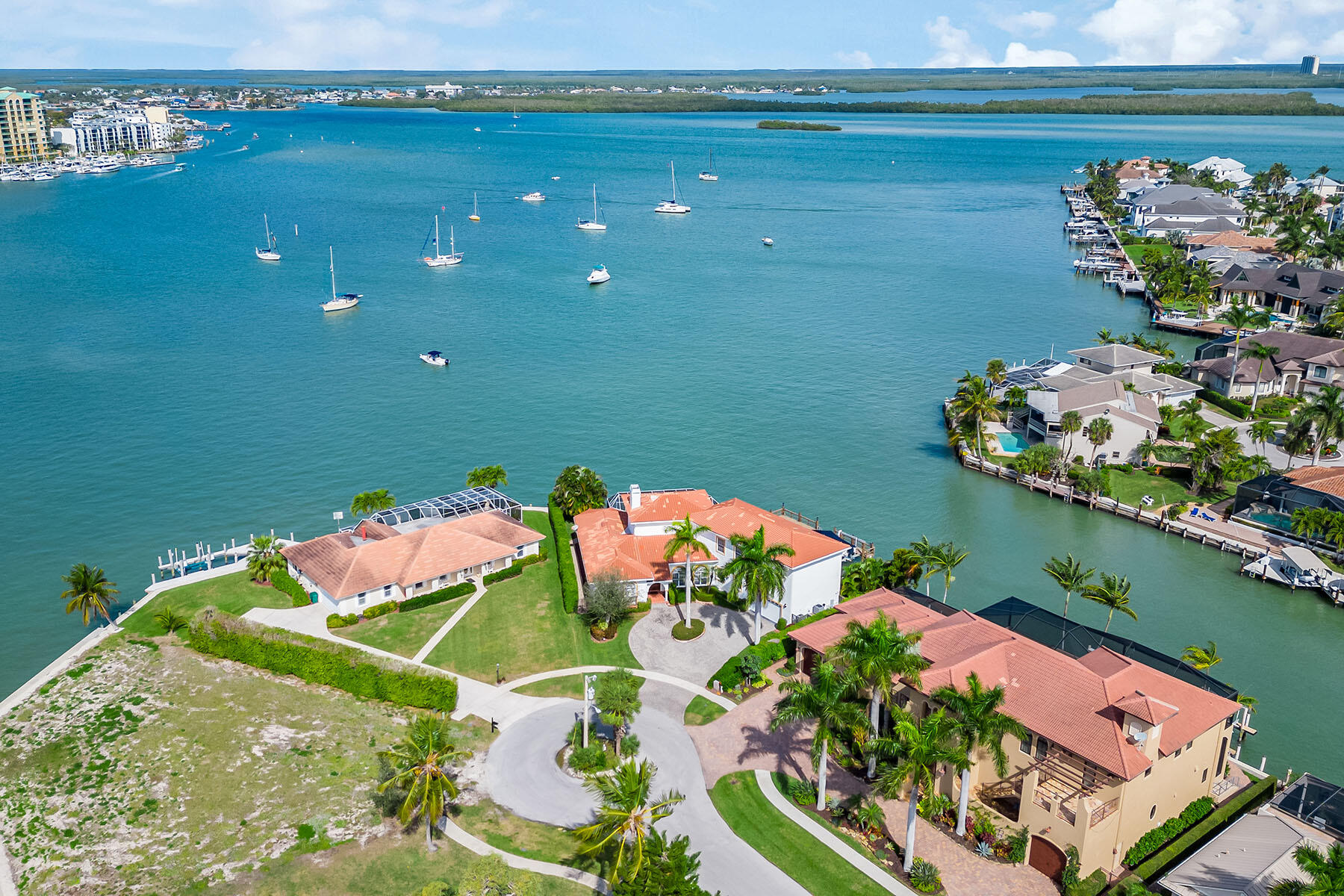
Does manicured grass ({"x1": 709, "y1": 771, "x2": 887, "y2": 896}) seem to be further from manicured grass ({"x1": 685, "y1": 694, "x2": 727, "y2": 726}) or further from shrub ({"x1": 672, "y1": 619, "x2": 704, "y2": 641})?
shrub ({"x1": 672, "y1": 619, "x2": 704, "y2": 641})

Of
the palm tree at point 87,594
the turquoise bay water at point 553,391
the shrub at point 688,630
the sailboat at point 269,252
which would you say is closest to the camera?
the shrub at point 688,630

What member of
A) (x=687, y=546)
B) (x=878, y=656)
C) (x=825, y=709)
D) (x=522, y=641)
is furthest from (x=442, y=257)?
(x=825, y=709)

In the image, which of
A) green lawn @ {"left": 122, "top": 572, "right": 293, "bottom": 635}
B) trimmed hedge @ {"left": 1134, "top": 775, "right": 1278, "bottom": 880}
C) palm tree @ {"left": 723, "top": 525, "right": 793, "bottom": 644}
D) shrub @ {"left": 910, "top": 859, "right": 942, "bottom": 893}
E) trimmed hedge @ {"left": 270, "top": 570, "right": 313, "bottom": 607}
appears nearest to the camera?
shrub @ {"left": 910, "top": 859, "right": 942, "bottom": 893}

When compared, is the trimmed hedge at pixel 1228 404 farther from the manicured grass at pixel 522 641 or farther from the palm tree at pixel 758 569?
the manicured grass at pixel 522 641

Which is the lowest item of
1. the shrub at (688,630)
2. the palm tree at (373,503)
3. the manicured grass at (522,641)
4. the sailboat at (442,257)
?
the manicured grass at (522,641)

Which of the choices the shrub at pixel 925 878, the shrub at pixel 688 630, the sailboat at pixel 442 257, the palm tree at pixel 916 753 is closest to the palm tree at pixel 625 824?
the palm tree at pixel 916 753

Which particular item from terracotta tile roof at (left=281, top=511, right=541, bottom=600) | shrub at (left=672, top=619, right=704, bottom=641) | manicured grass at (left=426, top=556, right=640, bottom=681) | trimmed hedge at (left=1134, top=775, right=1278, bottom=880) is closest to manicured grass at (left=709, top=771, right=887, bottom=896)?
trimmed hedge at (left=1134, top=775, right=1278, bottom=880)

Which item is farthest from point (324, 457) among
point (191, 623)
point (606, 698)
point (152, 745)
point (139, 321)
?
point (139, 321)
